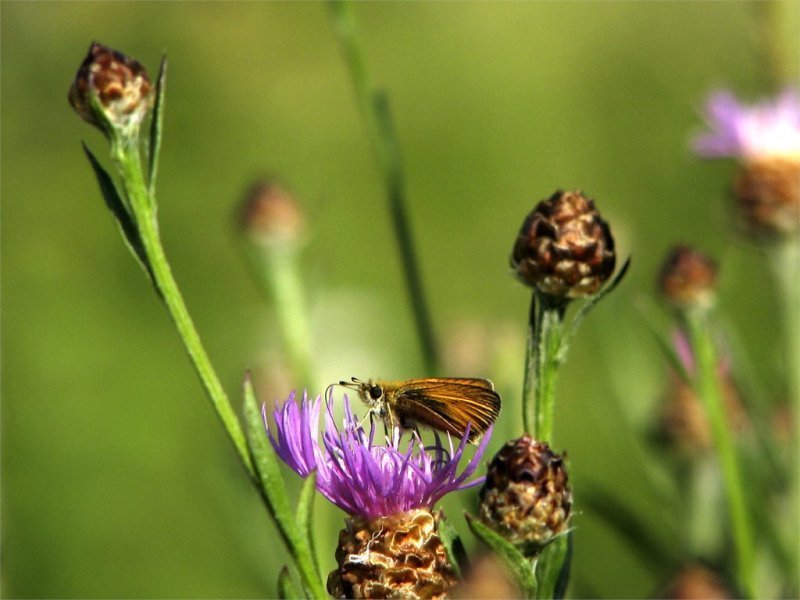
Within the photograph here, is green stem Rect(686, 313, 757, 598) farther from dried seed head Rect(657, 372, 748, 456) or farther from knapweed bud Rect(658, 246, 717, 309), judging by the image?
dried seed head Rect(657, 372, 748, 456)

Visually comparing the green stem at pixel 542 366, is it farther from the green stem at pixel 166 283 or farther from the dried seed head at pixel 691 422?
the dried seed head at pixel 691 422

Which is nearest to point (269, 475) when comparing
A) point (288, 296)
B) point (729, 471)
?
point (729, 471)

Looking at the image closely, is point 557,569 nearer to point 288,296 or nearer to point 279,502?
point 279,502

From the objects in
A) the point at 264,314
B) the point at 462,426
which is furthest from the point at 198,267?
the point at 462,426

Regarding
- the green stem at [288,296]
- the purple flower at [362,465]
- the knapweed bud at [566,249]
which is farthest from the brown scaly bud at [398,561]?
the green stem at [288,296]

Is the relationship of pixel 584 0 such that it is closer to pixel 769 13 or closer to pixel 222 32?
pixel 222 32

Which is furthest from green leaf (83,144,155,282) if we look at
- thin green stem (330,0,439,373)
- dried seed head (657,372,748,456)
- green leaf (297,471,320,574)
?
dried seed head (657,372,748,456)

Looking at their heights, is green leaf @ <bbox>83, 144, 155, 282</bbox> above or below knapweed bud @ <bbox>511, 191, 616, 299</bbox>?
above

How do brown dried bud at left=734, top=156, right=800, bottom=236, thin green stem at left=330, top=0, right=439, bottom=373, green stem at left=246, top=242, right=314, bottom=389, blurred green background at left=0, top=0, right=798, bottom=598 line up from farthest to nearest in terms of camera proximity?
blurred green background at left=0, top=0, right=798, bottom=598
brown dried bud at left=734, top=156, right=800, bottom=236
green stem at left=246, top=242, right=314, bottom=389
thin green stem at left=330, top=0, right=439, bottom=373
